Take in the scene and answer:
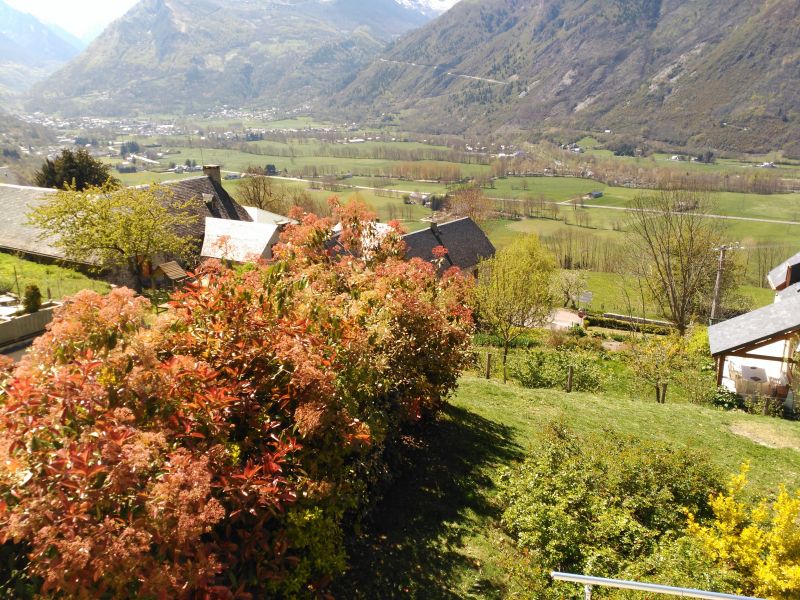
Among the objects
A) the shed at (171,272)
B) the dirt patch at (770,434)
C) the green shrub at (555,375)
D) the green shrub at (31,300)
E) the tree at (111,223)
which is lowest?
the dirt patch at (770,434)

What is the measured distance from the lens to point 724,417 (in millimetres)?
14703

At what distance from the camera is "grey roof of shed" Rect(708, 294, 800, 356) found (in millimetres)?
18250

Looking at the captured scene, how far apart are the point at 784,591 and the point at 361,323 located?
5977mm

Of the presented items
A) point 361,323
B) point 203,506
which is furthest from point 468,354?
point 203,506

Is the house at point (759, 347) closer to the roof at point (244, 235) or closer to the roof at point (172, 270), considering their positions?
the roof at point (244, 235)

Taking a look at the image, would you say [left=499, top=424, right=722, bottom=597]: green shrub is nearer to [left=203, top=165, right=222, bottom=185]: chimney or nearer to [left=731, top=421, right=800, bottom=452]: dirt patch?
[left=731, top=421, right=800, bottom=452]: dirt patch

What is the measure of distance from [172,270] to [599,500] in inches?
1042

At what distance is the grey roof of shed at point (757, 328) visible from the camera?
1825 cm

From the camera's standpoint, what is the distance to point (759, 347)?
63.0 ft

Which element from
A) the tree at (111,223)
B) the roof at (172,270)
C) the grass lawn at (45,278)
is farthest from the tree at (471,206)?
the grass lawn at (45,278)

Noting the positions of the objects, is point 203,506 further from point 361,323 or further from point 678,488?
point 678,488

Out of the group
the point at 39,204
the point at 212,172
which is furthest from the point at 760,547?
the point at 212,172

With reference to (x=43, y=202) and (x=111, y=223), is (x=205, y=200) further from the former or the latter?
(x=111, y=223)

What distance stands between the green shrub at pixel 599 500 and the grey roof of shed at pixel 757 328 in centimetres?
1226
